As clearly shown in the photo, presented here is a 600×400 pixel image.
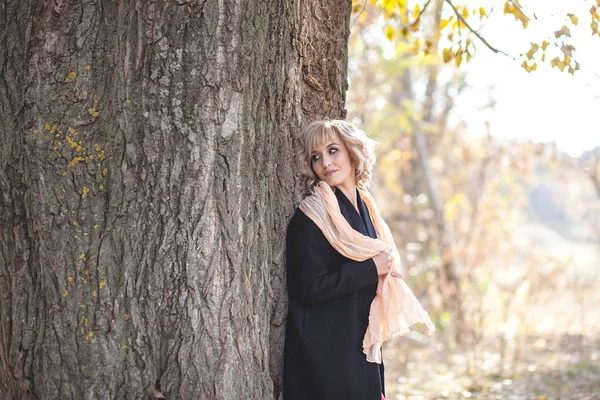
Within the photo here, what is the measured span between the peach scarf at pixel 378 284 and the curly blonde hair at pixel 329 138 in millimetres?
113

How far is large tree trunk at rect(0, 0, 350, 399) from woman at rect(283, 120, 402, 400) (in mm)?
349

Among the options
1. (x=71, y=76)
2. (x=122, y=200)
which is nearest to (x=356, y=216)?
(x=122, y=200)

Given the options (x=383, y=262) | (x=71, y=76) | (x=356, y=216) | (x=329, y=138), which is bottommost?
(x=383, y=262)

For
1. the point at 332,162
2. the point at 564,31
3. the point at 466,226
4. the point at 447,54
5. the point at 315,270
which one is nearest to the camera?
the point at 315,270

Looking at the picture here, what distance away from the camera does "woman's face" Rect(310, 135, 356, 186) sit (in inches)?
131

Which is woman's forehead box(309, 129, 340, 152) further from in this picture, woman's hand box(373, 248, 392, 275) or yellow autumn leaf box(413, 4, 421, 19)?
yellow autumn leaf box(413, 4, 421, 19)

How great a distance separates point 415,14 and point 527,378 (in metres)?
4.20

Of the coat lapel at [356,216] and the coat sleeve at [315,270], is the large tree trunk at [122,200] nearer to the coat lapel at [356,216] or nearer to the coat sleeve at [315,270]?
the coat sleeve at [315,270]

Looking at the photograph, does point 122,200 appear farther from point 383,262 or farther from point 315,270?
point 383,262

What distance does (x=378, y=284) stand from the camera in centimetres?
335

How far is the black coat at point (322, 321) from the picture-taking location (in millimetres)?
3154

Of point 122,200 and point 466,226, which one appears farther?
point 466,226

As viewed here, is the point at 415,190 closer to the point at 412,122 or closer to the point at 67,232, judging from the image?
the point at 412,122

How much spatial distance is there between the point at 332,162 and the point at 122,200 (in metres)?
1.10
